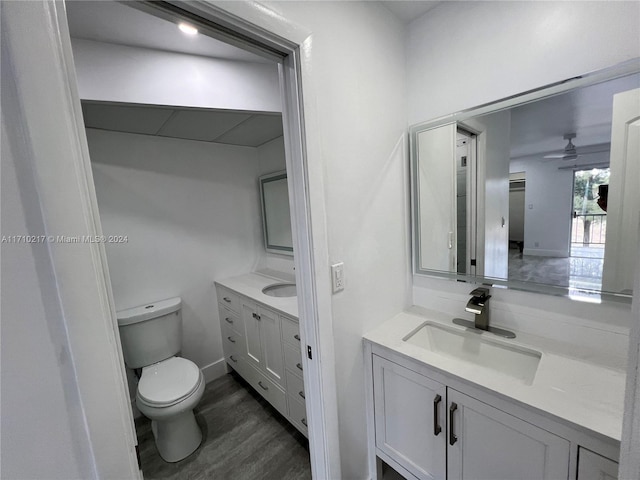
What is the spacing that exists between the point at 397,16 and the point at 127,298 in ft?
8.31

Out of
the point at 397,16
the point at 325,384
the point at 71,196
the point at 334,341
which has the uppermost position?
the point at 397,16

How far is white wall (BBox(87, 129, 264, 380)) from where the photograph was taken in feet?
6.26

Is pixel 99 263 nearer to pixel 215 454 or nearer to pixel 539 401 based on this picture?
pixel 539 401

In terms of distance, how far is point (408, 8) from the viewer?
1316mm

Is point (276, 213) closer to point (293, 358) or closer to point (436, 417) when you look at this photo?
point (293, 358)

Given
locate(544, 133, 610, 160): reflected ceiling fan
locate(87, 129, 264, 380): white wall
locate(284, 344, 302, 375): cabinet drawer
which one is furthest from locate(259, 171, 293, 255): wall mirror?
locate(544, 133, 610, 160): reflected ceiling fan

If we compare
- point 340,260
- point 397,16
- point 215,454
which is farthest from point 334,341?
point 397,16

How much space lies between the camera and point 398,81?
4.63 ft

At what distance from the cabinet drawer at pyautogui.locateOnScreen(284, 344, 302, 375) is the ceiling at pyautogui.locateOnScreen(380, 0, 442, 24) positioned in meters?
1.88

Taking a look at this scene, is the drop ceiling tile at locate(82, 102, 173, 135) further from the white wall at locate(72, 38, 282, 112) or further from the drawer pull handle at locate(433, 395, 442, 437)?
the drawer pull handle at locate(433, 395, 442, 437)

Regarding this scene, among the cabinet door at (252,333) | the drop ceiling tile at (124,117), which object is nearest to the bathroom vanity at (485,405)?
the cabinet door at (252,333)

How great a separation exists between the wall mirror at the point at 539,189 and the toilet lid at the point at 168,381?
5.34ft

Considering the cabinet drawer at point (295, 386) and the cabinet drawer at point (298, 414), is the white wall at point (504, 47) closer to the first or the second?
the cabinet drawer at point (295, 386)

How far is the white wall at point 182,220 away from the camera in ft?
6.26
